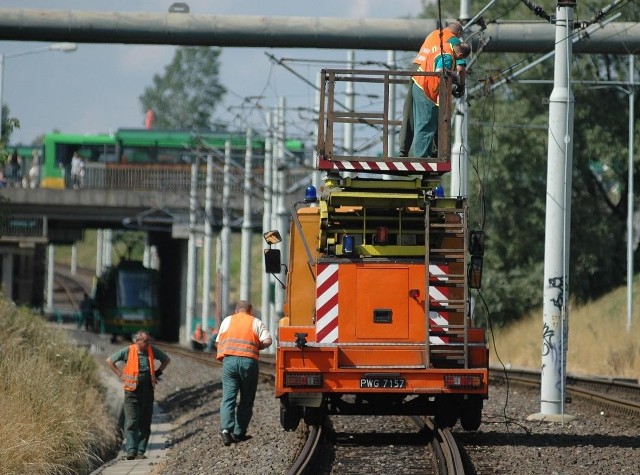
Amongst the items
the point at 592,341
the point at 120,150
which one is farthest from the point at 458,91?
the point at 120,150

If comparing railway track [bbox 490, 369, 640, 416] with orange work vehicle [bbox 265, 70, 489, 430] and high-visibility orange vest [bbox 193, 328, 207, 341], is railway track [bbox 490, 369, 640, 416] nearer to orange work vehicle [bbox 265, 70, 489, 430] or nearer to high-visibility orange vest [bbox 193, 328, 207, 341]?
orange work vehicle [bbox 265, 70, 489, 430]

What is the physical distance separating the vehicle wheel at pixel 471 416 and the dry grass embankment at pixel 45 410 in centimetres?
461

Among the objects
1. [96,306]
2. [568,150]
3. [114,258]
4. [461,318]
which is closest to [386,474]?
[461,318]

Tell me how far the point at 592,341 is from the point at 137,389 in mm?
22264

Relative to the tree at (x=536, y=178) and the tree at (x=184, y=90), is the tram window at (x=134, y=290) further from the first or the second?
the tree at (x=184, y=90)

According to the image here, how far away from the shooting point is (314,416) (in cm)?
1709

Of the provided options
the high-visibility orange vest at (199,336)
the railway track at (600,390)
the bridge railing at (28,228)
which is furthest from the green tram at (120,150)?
the railway track at (600,390)

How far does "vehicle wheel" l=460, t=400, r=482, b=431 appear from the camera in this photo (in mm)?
16750

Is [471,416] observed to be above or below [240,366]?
below

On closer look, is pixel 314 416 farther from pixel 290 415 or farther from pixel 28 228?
pixel 28 228

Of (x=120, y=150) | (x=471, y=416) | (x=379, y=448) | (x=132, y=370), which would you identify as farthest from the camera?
(x=120, y=150)

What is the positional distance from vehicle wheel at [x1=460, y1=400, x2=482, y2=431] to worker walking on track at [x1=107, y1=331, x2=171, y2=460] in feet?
15.0

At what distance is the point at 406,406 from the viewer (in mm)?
17016

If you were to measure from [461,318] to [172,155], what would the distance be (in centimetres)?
5443
